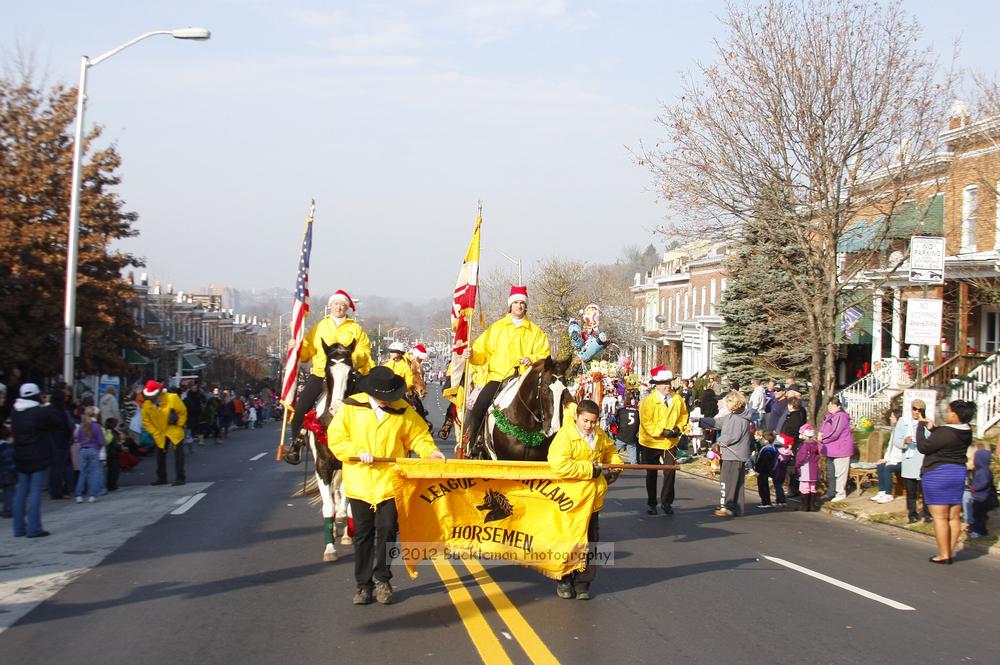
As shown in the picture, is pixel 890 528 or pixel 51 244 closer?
pixel 890 528

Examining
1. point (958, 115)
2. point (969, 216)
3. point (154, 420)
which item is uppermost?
point (958, 115)

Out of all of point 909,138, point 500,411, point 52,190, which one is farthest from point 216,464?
point 909,138

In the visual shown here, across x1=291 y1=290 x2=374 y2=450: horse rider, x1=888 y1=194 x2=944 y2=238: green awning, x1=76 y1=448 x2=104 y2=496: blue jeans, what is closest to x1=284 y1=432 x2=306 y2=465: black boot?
x1=291 y1=290 x2=374 y2=450: horse rider

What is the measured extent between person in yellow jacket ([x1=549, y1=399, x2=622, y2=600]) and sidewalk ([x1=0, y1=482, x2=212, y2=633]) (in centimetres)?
435

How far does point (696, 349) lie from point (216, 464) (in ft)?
117

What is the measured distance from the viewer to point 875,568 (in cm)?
1087

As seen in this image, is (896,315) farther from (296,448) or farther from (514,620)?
(514,620)

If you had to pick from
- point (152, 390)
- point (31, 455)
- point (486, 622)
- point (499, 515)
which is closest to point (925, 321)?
point (499, 515)

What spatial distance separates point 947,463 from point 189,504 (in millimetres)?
10353

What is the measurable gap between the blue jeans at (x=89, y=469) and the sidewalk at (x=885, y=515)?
10583mm

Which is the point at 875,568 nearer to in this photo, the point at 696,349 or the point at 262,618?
the point at 262,618

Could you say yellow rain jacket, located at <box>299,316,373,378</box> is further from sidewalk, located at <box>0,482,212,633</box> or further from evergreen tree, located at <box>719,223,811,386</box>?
evergreen tree, located at <box>719,223,811,386</box>

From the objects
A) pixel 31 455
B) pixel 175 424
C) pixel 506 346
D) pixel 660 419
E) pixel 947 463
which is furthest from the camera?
pixel 175 424

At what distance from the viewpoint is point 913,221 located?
22.0 metres
